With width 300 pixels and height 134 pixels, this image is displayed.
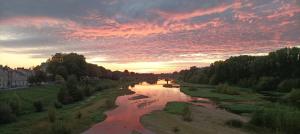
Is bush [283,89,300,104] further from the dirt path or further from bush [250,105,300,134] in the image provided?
bush [250,105,300,134]

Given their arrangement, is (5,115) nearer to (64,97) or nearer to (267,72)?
(64,97)

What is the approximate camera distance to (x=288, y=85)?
106 metres

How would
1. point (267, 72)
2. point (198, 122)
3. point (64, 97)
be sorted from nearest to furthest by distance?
point (198, 122)
point (64, 97)
point (267, 72)

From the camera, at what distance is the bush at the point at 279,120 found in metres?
39.2

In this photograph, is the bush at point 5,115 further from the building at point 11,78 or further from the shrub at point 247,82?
the shrub at point 247,82

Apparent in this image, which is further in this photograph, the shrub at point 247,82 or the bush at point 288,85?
the shrub at point 247,82

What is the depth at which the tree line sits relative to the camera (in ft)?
383

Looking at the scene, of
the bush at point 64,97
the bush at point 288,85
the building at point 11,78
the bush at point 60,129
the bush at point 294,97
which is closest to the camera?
the bush at point 60,129

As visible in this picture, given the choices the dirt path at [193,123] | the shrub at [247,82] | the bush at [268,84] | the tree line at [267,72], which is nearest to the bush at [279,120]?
the dirt path at [193,123]

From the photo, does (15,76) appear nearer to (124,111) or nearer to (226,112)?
(124,111)

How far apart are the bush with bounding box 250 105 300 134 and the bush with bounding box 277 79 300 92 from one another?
63359mm

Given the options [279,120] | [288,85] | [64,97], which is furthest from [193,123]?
[288,85]

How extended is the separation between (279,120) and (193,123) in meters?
11.4

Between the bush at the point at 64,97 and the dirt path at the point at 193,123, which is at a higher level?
the bush at the point at 64,97
